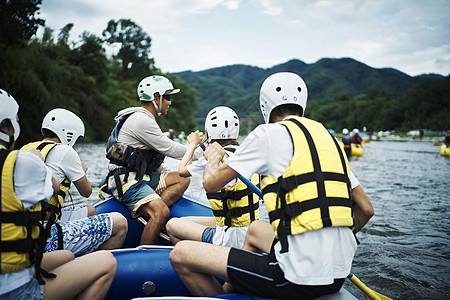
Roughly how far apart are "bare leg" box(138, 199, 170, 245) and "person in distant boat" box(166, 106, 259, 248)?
1.46 feet

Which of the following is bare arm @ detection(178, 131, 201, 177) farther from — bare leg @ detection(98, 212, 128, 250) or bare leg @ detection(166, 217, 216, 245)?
bare leg @ detection(98, 212, 128, 250)

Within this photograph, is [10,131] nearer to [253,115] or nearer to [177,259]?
[177,259]

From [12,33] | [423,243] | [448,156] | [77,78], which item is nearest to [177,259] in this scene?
[423,243]

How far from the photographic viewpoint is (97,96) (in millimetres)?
27078

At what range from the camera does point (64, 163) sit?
2527mm

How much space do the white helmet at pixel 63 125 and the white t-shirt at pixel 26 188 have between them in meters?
1.42

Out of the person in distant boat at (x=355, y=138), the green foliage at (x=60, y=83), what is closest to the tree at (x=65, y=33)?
the green foliage at (x=60, y=83)

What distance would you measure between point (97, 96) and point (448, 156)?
23764mm

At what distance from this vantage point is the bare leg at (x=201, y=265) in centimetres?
166

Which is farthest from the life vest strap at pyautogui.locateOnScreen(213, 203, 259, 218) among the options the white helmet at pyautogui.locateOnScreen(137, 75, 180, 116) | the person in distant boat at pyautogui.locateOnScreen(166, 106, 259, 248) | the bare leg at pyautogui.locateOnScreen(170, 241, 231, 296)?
the white helmet at pyautogui.locateOnScreen(137, 75, 180, 116)

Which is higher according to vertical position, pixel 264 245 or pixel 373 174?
pixel 264 245

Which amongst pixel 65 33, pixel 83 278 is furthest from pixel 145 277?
pixel 65 33

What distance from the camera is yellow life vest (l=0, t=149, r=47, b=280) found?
1.40 metres

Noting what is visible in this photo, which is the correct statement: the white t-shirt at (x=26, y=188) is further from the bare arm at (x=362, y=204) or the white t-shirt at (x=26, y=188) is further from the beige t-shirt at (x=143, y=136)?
the beige t-shirt at (x=143, y=136)
